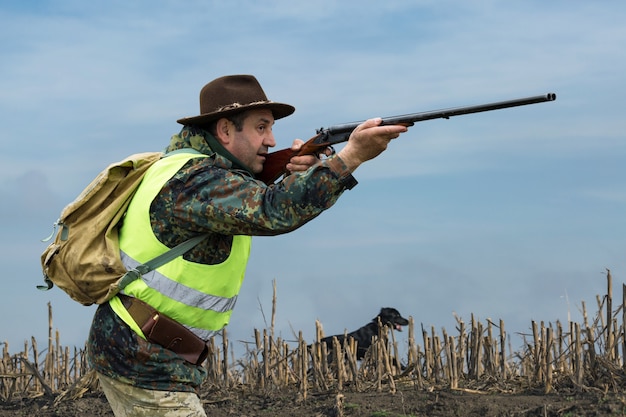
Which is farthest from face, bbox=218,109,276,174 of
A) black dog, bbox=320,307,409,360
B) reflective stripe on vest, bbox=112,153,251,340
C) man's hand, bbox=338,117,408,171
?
black dog, bbox=320,307,409,360

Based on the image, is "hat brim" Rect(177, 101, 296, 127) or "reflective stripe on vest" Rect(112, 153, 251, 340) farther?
"hat brim" Rect(177, 101, 296, 127)

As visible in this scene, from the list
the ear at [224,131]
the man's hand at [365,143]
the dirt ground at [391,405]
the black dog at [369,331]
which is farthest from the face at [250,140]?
the black dog at [369,331]

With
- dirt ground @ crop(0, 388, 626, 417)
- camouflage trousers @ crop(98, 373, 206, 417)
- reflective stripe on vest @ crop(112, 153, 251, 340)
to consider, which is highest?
reflective stripe on vest @ crop(112, 153, 251, 340)

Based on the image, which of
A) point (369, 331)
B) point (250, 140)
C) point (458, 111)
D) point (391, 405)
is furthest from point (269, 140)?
point (369, 331)

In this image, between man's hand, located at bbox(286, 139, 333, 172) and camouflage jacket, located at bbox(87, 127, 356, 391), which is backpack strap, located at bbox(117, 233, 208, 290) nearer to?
camouflage jacket, located at bbox(87, 127, 356, 391)

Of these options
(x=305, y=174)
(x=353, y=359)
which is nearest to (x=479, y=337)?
(x=353, y=359)

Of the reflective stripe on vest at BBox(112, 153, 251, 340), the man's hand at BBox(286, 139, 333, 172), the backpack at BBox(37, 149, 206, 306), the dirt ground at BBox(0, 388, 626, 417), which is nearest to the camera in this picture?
the reflective stripe on vest at BBox(112, 153, 251, 340)

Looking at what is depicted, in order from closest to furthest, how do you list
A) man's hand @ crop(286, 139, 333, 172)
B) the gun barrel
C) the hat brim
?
the gun barrel, the hat brim, man's hand @ crop(286, 139, 333, 172)

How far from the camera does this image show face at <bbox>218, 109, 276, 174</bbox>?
178 inches

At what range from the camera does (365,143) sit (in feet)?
13.1

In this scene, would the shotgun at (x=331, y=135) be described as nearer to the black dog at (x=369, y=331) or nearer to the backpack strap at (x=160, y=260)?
the backpack strap at (x=160, y=260)

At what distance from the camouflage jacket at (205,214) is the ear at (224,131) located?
34 millimetres

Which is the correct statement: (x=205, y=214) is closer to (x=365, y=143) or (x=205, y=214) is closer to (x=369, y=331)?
(x=365, y=143)

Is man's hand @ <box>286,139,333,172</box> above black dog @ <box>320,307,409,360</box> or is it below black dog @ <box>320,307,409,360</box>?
above
